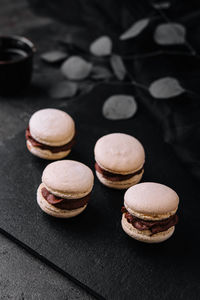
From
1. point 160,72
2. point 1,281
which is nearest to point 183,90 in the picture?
point 160,72

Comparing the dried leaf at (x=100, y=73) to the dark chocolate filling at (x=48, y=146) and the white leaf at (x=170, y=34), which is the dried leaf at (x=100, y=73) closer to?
the white leaf at (x=170, y=34)

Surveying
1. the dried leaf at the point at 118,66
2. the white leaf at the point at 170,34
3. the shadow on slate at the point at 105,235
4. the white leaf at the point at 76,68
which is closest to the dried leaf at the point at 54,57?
the white leaf at the point at 76,68

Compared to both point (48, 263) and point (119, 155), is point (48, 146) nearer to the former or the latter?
point (119, 155)

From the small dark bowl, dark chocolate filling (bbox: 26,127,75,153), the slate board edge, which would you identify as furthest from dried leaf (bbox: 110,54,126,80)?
the slate board edge

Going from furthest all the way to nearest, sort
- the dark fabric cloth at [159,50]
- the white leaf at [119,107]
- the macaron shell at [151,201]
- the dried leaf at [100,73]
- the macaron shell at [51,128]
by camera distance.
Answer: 1. the dried leaf at [100,73]
2. the white leaf at [119,107]
3. the dark fabric cloth at [159,50]
4. the macaron shell at [51,128]
5. the macaron shell at [151,201]

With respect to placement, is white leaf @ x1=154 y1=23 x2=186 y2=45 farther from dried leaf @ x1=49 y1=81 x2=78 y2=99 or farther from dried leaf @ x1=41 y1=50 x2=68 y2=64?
dried leaf @ x1=41 y1=50 x2=68 y2=64

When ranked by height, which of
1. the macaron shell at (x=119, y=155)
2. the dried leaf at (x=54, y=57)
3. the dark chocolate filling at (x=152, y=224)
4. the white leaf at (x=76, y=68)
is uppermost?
the macaron shell at (x=119, y=155)
